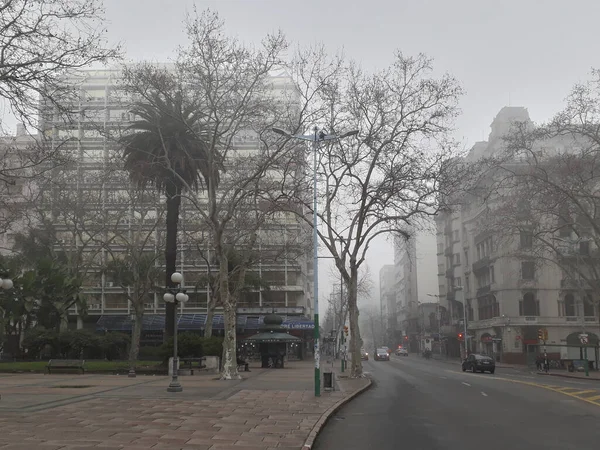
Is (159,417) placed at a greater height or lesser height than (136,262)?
lesser

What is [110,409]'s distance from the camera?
1577cm

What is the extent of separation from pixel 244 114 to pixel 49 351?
23.9 m

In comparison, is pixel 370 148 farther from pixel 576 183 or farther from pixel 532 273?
pixel 532 273

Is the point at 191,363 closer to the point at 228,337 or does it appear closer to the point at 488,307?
the point at 228,337

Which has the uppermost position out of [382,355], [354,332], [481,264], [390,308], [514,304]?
[481,264]

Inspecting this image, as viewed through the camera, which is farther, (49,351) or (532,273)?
(532,273)

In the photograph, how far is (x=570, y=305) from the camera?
6725cm

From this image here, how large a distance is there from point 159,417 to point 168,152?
67.1 ft

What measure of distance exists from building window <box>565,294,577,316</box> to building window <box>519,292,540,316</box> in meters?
→ 3.17

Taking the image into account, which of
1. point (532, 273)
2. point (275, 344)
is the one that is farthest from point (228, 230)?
point (532, 273)

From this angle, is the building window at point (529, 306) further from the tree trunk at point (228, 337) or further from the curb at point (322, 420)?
the curb at point (322, 420)

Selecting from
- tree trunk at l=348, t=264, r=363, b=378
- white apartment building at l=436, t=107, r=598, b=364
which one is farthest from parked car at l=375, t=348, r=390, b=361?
tree trunk at l=348, t=264, r=363, b=378

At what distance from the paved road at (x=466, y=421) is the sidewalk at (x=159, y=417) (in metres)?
0.89

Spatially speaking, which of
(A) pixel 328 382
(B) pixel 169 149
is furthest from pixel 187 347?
(A) pixel 328 382
